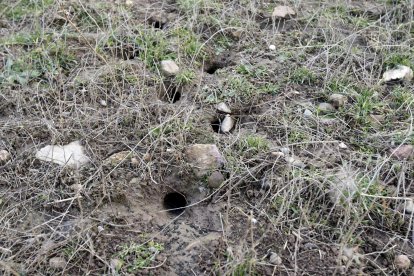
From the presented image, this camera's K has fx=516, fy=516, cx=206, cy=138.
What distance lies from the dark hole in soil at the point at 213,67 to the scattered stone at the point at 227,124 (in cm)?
32

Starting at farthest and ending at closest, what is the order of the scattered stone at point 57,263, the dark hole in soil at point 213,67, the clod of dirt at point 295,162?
the dark hole in soil at point 213,67 < the clod of dirt at point 295,162 < the scattered stone at point 57,263

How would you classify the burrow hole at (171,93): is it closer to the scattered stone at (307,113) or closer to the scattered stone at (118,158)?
the scattered stone at (118,158)

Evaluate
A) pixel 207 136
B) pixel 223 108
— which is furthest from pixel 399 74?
pixel 207 136

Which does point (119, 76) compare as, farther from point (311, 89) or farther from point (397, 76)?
point (397, 76)

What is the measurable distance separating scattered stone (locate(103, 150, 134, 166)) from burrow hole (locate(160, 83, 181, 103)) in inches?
14.6

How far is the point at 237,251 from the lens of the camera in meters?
1.57

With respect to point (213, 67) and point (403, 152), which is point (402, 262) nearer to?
point (403, 152)

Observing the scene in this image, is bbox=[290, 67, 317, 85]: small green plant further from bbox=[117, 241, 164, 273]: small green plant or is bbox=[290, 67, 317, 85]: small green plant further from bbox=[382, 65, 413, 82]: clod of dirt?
bbox=[117, 241, 164, 273]: small green plant

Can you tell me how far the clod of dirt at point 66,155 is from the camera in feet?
6.09

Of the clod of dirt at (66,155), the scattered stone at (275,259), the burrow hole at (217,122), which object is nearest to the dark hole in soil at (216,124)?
the burrow hole at (217,122)

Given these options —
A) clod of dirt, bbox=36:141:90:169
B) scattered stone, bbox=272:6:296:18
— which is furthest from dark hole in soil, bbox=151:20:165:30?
clod of dirt, bbox=36:141:90:169

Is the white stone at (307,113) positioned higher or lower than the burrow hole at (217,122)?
higher

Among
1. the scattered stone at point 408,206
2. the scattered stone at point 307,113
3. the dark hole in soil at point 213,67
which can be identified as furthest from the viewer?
the dark hole in soil at point 213,67

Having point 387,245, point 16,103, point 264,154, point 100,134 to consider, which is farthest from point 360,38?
point 16,103
